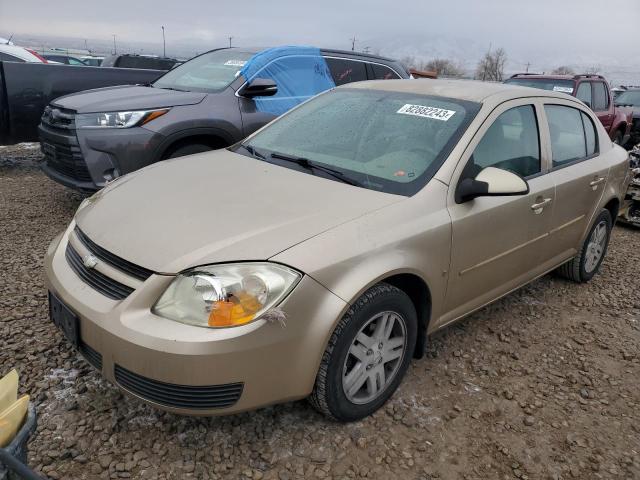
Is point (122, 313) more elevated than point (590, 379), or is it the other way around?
point (122, 313)

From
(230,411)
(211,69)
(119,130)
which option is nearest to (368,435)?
(230,411)

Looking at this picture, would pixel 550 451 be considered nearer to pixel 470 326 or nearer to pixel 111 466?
pixel 470 326

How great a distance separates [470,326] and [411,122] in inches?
58.1

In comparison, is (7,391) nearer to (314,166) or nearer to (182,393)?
(182,393)

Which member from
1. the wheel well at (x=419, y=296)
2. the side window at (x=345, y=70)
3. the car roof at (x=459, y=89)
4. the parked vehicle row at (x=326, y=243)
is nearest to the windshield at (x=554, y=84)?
the side window at (x=345, y=70)

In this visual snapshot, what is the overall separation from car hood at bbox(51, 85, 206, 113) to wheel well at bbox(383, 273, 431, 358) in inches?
124

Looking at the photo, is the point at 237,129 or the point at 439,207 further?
the point at 237,129

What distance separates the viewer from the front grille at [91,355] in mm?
2164

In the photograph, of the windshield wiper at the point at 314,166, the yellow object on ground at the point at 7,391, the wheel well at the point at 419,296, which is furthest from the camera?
the windshield wiper at the point at 314,166

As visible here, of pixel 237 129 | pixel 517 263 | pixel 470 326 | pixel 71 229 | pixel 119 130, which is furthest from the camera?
pixel 237 129

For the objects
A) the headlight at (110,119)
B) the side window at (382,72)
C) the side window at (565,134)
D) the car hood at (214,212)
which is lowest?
the car hood at (214,212)

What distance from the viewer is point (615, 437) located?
2.62 meters

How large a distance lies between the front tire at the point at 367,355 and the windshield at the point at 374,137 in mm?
598

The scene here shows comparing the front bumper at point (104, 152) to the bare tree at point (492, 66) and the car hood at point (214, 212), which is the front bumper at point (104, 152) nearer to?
the car hood at point (214, 212)
